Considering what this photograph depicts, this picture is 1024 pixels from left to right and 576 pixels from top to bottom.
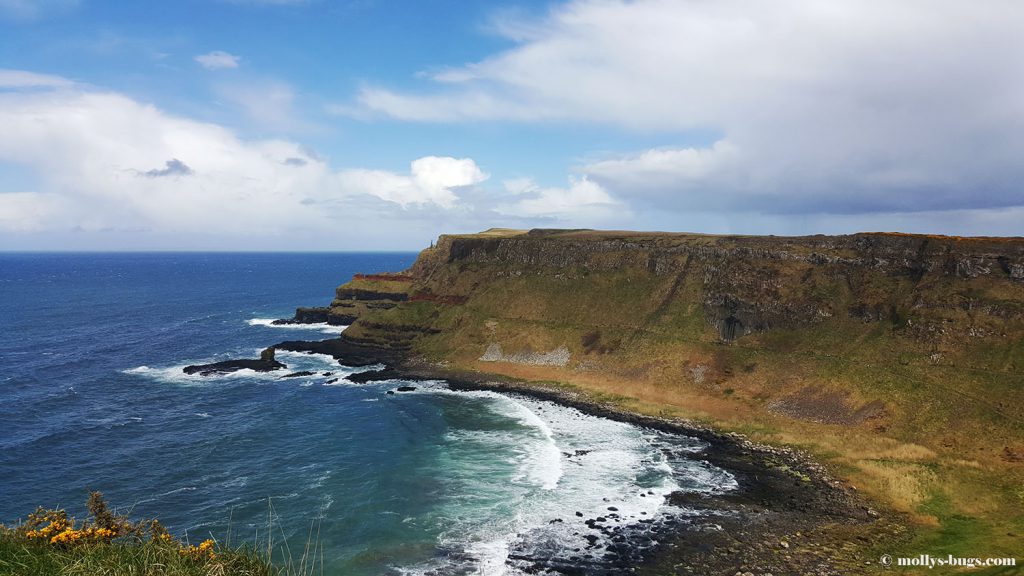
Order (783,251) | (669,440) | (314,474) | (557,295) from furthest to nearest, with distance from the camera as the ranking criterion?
1. (557,295)
2. (783,251)
3. (669,440)
4. (314,474)

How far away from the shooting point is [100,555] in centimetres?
1761

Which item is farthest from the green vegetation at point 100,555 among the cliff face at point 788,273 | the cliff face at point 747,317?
the cliff face at point 788,273

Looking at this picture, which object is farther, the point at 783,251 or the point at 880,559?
the point at 783,251

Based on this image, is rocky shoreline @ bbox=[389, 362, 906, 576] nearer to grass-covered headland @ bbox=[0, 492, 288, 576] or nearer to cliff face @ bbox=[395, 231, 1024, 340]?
grass-covered headland @ bbox=[0, 492, 288, 576]

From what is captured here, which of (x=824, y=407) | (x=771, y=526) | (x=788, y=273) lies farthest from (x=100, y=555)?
(x=788, y=273)

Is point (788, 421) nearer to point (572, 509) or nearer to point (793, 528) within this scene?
point (793, 528)

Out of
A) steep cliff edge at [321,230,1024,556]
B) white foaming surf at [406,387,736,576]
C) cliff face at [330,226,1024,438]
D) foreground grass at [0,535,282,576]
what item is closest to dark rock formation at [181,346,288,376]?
steep cliff edge at [321,230,1024,556]

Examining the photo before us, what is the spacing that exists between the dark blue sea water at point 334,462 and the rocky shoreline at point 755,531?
2029 millimetres

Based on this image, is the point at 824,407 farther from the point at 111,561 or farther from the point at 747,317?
the point at 111,561

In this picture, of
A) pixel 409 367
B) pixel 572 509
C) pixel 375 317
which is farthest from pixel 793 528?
pixel 375 317

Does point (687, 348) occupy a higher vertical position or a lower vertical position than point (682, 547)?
higher

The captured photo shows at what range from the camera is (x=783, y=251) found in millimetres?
96688

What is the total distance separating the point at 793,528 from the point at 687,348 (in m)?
45.3

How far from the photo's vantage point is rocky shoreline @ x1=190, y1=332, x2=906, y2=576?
132ft
